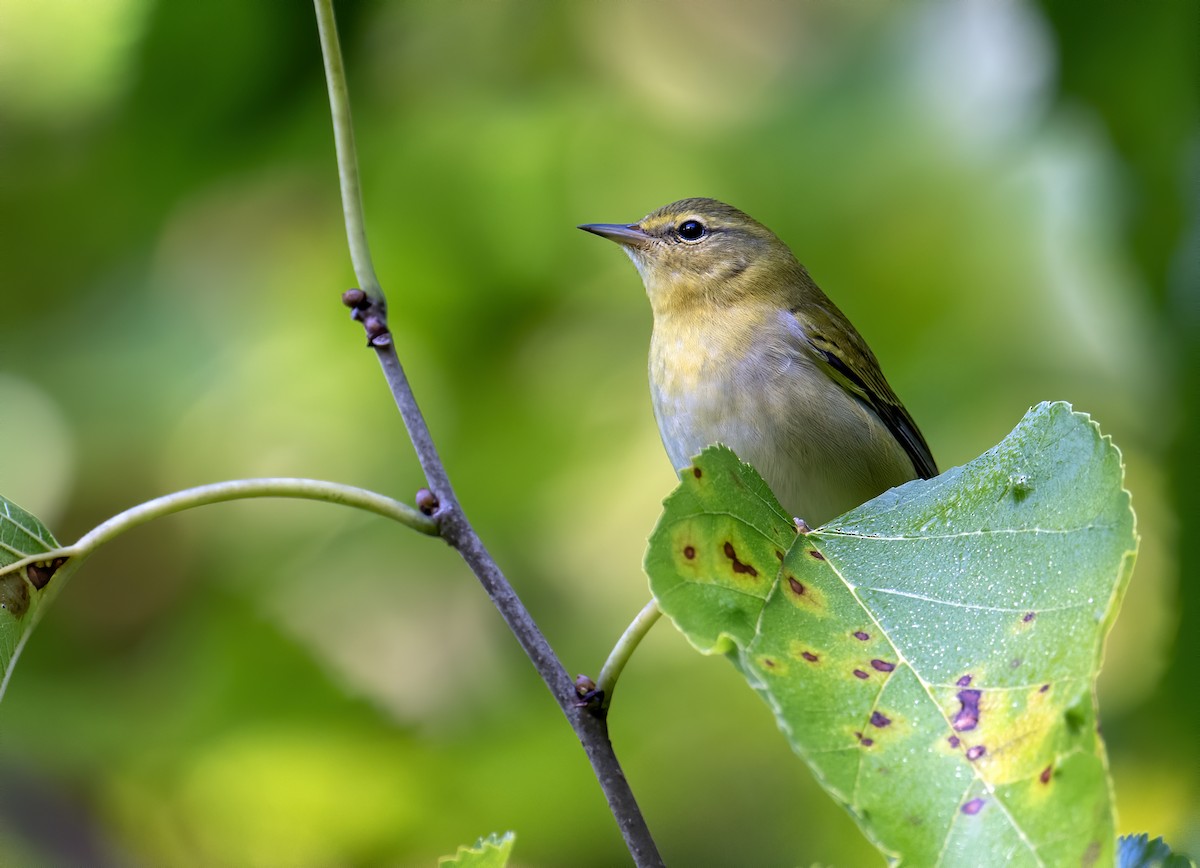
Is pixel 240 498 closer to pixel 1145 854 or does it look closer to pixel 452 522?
pixel 452 522

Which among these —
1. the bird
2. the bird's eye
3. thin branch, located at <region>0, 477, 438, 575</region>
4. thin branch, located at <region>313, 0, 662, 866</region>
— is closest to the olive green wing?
the bird

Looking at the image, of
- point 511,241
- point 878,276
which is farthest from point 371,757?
point 878,276

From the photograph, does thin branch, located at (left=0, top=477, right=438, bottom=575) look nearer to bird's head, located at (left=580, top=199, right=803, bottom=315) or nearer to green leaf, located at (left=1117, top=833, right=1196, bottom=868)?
green leaf, located at (left=1117, top=833, right=1196, bottom=868)

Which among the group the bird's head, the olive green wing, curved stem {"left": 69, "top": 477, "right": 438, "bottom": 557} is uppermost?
the bird's head

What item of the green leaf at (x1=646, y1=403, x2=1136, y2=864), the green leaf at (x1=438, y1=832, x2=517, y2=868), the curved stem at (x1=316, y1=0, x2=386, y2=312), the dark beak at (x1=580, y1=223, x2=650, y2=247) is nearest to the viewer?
the green leaf at (x1=646, y1=403, x2=1136, y2=864)

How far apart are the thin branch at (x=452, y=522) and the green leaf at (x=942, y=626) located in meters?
0.29

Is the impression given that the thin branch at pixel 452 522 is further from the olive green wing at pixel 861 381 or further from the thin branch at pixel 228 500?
the olive green wing at pixel 861 381

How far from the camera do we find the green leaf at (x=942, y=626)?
3.53 ft

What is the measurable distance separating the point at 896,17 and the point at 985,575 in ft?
9.41

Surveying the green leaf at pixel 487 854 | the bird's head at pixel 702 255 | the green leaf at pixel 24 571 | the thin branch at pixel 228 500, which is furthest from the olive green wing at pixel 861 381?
the green leaf at pixel 24 571

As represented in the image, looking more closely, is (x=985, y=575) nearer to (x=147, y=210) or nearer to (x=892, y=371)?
(x=892, y=371)

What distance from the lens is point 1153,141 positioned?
3420mm

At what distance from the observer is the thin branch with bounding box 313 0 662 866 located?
146cm

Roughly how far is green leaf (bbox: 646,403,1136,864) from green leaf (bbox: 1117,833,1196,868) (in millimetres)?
334
